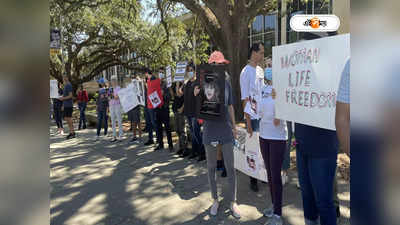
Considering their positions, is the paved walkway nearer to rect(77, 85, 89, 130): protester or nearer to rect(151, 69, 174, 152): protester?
rect(151, 69, 174, 152): protester

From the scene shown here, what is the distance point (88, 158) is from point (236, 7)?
615cm

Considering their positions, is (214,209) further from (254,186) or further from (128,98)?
(128,98)

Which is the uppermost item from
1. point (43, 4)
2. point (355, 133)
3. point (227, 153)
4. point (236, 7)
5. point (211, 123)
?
point (236, 7)

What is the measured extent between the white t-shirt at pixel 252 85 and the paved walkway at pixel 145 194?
4.43ft

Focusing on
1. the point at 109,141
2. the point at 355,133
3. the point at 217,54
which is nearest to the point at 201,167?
the point at 217,54

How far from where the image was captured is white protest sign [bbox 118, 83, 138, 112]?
8.91 meters

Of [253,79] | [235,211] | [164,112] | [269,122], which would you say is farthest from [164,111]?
[269,122]

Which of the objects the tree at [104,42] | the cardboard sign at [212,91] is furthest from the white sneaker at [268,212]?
the tree at [104,42]

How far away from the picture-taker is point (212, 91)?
149 inches

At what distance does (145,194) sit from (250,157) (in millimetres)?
1736

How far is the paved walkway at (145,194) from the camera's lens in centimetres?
388

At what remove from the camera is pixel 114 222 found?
12.6 feet

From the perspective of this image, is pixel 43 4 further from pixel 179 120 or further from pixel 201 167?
pixel 179 120

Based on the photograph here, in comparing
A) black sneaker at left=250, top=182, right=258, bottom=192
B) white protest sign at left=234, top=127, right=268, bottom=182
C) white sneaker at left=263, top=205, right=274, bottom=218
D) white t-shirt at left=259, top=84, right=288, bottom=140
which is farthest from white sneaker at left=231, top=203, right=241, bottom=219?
white t-shirt at left=259, top=84, right=288, bottom=140
